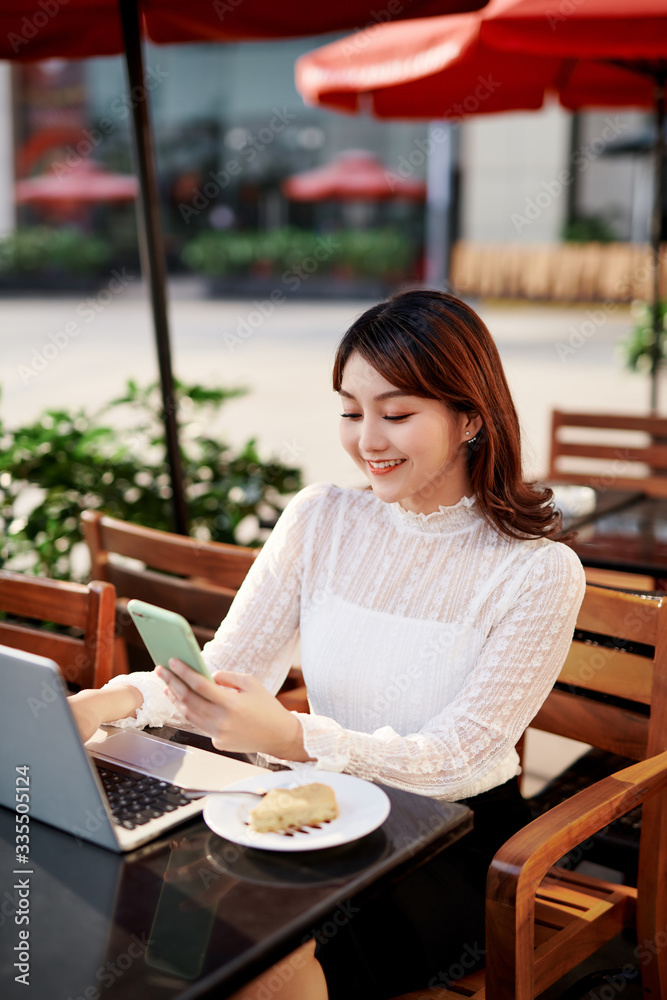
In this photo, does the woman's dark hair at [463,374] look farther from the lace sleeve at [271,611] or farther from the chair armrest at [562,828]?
the chair armrest at [562,828]

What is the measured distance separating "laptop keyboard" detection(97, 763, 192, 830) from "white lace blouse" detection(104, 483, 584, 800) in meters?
0.18

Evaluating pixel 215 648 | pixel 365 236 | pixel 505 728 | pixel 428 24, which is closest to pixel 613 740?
pixel 505 728

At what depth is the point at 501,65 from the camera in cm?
421

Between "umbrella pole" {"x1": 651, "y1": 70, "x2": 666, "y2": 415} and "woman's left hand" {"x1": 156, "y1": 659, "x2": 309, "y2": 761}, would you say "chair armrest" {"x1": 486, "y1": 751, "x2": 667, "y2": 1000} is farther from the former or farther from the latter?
"umbrella pole" {"x1": 651, "y1": 70, "x2": 666, "y2": 415}

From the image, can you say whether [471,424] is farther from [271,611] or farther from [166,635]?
[166,635]

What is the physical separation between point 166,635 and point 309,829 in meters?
0.27

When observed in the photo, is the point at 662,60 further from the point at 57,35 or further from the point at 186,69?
the point at 186,69

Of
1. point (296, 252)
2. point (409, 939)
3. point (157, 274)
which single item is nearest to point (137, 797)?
point (409, 939)

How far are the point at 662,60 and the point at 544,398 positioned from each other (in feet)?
17.2

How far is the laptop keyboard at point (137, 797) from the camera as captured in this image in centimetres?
121

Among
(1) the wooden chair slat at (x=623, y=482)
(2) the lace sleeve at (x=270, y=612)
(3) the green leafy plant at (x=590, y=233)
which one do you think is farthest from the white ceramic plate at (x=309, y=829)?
(3) the green leafy plant at (x=590, y=233)

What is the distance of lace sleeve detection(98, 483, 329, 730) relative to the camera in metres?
1.78

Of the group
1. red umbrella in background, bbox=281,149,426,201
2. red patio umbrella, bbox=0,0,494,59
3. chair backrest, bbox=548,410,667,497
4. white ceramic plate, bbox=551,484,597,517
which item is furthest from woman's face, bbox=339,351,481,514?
red umbrella in background, bbox=281,149,426,201

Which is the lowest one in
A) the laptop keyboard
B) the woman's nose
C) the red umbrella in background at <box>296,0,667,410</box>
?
the laptop keyboard
